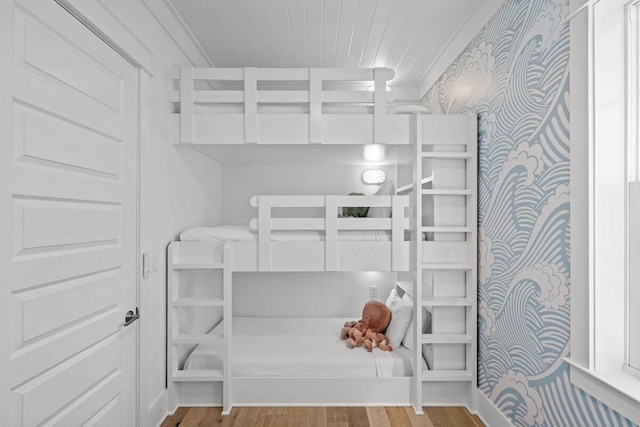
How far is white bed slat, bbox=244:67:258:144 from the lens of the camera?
2.39 meters

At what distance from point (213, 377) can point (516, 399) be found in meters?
1.80

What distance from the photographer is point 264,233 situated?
244 cm

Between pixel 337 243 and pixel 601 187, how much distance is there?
4.69 feet

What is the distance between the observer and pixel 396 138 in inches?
97.3

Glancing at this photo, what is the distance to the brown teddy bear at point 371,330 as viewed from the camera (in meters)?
2.75

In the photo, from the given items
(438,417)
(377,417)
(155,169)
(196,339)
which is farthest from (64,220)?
(438,417)

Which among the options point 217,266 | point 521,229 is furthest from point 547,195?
point 217,266

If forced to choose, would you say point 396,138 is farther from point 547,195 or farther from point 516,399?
point 516,399

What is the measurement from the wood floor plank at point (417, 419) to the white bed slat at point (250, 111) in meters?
2.00

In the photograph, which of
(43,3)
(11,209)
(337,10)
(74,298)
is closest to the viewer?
(11,209)

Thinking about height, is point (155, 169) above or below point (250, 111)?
below

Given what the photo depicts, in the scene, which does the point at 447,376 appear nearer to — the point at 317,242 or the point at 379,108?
the point at 317,242

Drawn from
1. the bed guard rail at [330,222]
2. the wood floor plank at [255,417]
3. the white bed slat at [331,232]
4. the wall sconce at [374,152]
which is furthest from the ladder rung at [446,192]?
the wood floor plank at [255,417]

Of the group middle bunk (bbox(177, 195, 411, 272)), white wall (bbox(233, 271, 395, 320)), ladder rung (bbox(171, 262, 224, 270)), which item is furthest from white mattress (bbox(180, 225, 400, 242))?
white wall (bbox(233, 271, 395, 320))
